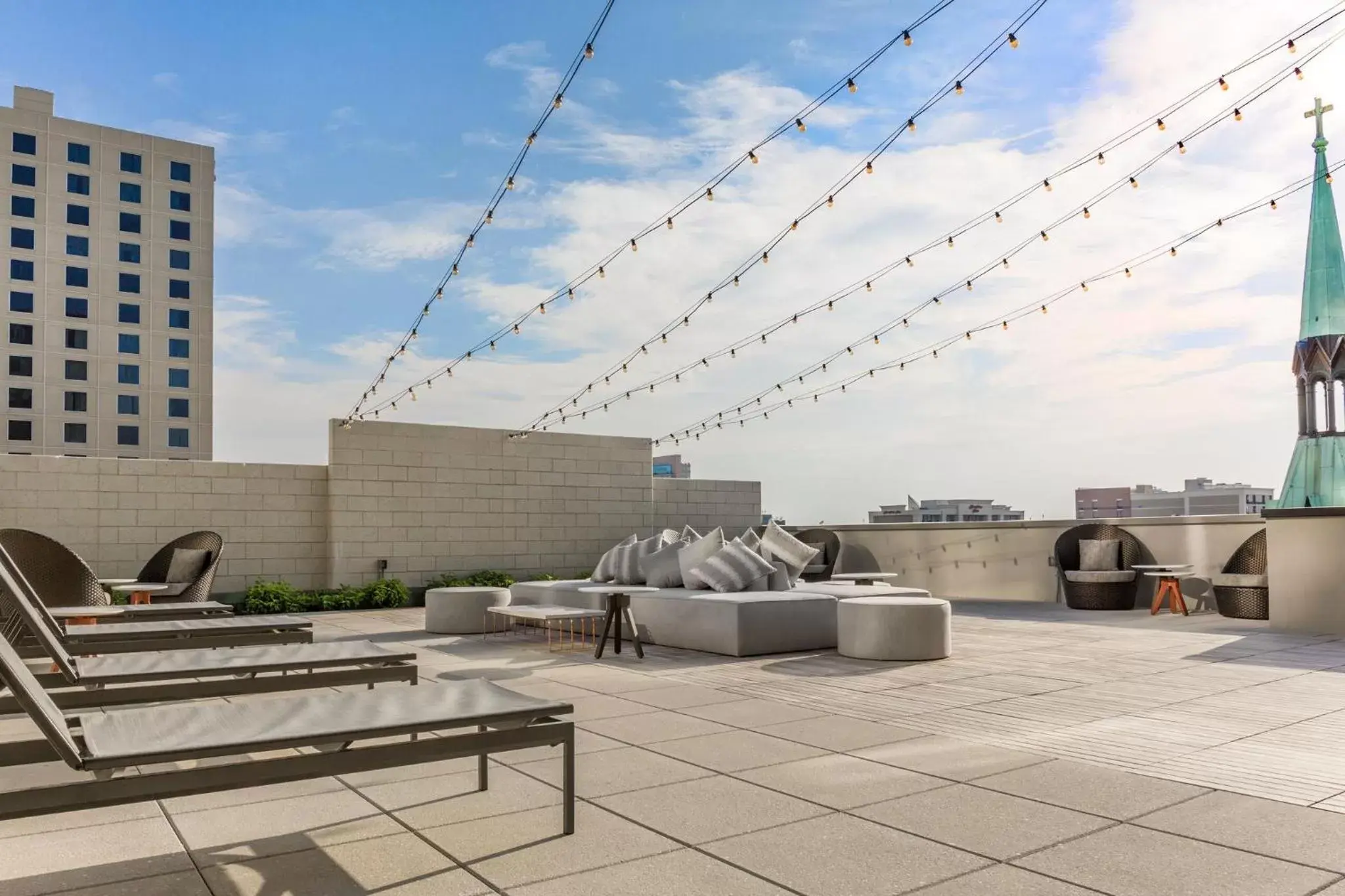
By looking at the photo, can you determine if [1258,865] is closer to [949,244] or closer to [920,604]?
[920,604]

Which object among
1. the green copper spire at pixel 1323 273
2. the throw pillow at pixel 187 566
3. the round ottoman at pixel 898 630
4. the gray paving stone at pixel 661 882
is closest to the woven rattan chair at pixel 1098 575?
the round ottoman at pixel 898 630

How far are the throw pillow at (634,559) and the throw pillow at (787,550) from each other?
3.05ft

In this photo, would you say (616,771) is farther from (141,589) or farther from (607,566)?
(141,589)

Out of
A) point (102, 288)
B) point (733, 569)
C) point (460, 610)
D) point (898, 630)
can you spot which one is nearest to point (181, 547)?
point (460, 610)

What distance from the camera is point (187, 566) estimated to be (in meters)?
8.67

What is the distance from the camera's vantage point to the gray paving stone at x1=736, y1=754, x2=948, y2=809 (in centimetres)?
303

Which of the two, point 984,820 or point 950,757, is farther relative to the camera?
point 950,757

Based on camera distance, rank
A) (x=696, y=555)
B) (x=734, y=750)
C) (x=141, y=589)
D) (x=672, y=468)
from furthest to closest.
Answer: (x=672, y=468), (x=141, y=589), (x=696, y=555), (x=734, y=750)

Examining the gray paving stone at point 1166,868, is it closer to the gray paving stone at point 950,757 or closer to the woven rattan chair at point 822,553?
the gray paving stone at point 950,757

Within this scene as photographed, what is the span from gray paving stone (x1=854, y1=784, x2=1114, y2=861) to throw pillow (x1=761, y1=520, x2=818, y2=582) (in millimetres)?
5316

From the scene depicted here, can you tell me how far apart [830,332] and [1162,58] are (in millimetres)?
4393

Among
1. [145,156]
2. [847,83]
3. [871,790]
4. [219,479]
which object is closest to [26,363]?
[145,156]

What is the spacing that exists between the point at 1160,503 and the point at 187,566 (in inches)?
432

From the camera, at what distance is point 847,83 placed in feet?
23.0
